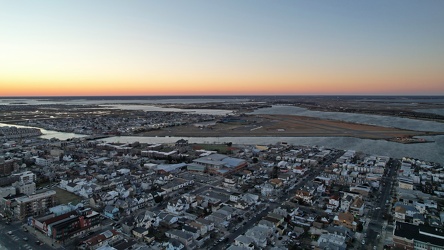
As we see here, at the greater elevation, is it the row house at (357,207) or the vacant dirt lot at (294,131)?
the vacant dirt lot at (294,131)

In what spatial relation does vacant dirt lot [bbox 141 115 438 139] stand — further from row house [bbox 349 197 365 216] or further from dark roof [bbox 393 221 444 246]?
dark roof [bbox 393 221 444 246]

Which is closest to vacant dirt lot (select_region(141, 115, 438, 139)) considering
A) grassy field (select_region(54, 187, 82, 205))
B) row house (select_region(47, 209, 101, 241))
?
grassy field (select_region(54, 187, 82, 205))

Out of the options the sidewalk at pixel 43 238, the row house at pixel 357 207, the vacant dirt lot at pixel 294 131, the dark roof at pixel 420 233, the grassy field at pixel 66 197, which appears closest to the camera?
the dark roof at pixel 420 233

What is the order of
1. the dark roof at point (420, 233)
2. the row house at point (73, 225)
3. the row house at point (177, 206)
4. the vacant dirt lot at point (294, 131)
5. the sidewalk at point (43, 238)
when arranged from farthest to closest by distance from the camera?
the vacant dirt lot at point (294, 131) < the row house at point (177, 206) < the row house at point (73, 225) < the sidewalk at point (43, 238) < the dark roof at point (420, 233)

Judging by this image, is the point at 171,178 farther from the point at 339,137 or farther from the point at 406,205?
the point at 339,137

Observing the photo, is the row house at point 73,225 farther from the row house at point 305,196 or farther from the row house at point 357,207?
the row house at point 357,207

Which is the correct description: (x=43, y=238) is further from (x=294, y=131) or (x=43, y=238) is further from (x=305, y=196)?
(x=294, y=131)

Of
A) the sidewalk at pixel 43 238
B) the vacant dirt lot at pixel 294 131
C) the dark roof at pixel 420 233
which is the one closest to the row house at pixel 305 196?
the dark roof at pixel 420 233
